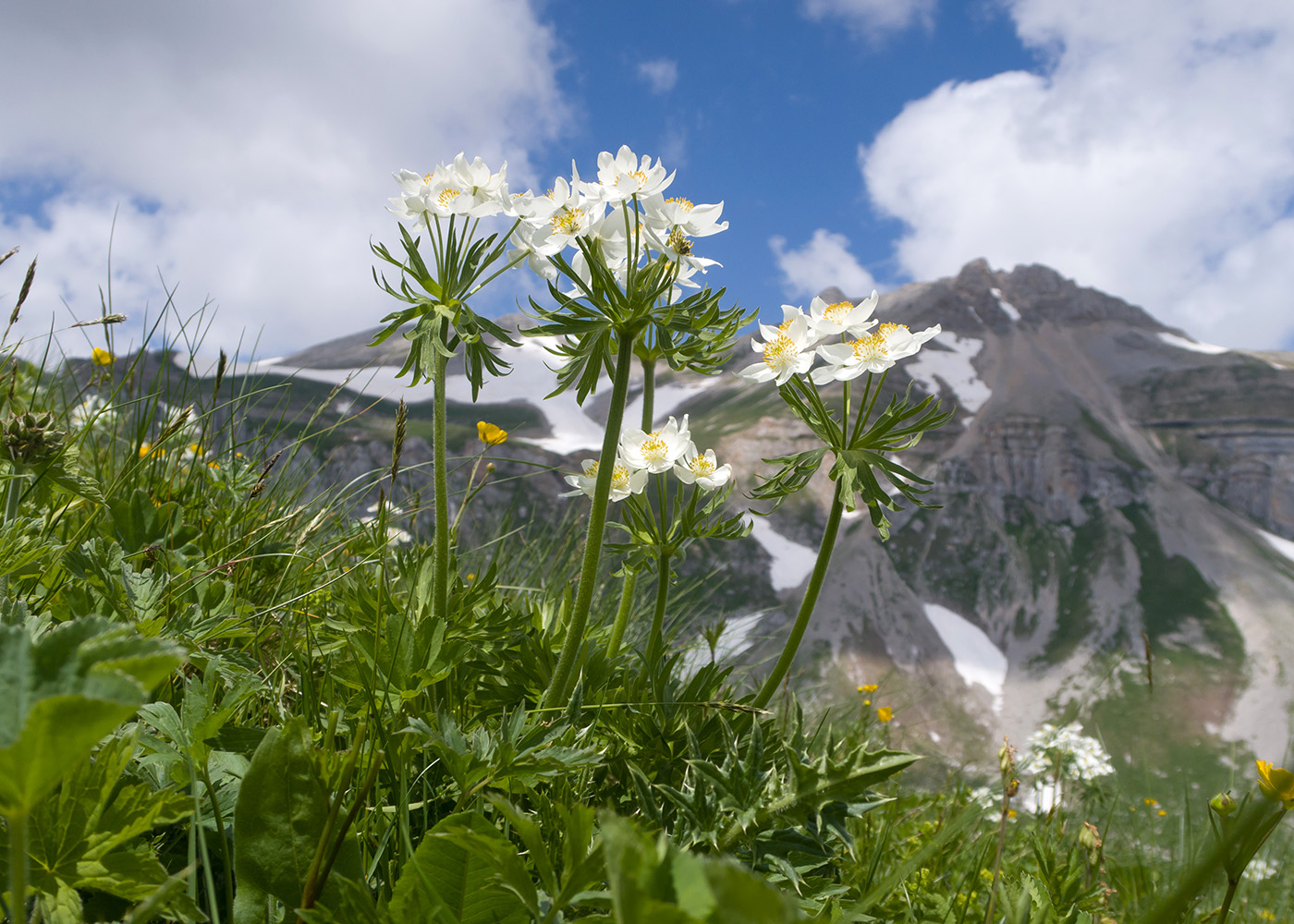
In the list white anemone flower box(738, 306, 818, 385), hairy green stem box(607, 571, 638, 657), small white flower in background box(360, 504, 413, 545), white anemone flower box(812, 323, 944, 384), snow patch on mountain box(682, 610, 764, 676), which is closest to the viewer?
white anemone flower box(812, 323, 944, 384)

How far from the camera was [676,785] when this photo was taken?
6.75 ft

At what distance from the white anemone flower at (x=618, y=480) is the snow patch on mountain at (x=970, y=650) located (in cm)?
14438

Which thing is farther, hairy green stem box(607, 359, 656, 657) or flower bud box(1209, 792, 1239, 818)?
hairy green stem box(607, 359, 656, 657)

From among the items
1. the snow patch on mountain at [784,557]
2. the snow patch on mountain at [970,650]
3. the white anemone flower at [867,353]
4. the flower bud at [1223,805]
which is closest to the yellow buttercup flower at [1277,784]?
the flower bud at [1223,805]

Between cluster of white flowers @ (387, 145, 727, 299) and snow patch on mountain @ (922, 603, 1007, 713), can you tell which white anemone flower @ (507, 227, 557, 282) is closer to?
cluster of white flowers @ (387, 145, 727, 299)

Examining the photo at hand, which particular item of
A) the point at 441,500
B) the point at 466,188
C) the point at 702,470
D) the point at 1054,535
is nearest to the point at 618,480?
the point at 702,470

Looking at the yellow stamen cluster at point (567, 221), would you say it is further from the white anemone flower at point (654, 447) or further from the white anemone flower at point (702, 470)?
the white anemone flower at point (702, 470)

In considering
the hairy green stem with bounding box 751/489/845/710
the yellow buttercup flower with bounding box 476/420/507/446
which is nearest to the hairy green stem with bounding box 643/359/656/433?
the hairy green stem with bounding box 751/489/845/710

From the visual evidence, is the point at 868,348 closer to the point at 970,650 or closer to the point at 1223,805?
the point at 1223,805

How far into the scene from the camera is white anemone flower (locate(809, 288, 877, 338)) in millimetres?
2215

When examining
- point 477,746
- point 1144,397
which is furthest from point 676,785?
point 1144,397

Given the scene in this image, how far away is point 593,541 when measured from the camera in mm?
2033

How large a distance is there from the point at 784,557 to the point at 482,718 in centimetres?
14555

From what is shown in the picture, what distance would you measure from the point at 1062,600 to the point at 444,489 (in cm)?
16265
